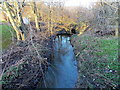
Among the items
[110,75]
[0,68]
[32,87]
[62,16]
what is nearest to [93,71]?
[110,75]

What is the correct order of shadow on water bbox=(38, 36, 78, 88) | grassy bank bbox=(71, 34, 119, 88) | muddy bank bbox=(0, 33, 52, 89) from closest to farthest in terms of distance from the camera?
grassy bank bbox=(71, 34, 119, 88) < muddy bank bbox=(0, 33, 52, 89) < shadow on water bbox=(38, 36, 78, 88)

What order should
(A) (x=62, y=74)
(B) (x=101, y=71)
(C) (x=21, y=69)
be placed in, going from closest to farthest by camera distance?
(B) (x=101, y=71), (C) (x=21, y=69), (A) (x=62, y=74)

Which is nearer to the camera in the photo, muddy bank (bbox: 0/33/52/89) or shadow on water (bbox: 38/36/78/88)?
muddy bank (bbox: 0/33/52/89)

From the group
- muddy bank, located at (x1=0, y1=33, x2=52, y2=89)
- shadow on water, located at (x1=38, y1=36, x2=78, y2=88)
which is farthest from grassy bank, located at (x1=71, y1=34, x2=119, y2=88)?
muddy bank, located at (x1=0, y1=33, x2=52, y2=89)

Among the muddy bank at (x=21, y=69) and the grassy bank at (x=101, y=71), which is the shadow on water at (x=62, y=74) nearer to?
the muddy bank at (x=21, y=69)

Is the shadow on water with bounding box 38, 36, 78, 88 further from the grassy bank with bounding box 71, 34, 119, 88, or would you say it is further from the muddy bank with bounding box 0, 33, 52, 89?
the grassy bank with bounding box 71, 34, 119, 88

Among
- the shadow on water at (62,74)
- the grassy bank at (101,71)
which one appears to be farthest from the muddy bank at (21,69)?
the grassy bank at (101,71)

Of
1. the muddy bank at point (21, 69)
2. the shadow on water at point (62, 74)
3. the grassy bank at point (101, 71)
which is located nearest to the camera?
the grassy bank at point (101, 71)

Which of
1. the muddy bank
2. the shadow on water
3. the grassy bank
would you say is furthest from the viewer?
the shadow on water

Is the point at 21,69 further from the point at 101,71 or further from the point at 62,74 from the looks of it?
the point at 101,71

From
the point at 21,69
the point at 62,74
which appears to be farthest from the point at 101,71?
the point at 21,69

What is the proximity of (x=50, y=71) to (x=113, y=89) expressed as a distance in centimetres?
381

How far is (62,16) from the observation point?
16500mm

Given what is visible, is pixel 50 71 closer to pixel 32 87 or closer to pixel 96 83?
pixel 32 87
